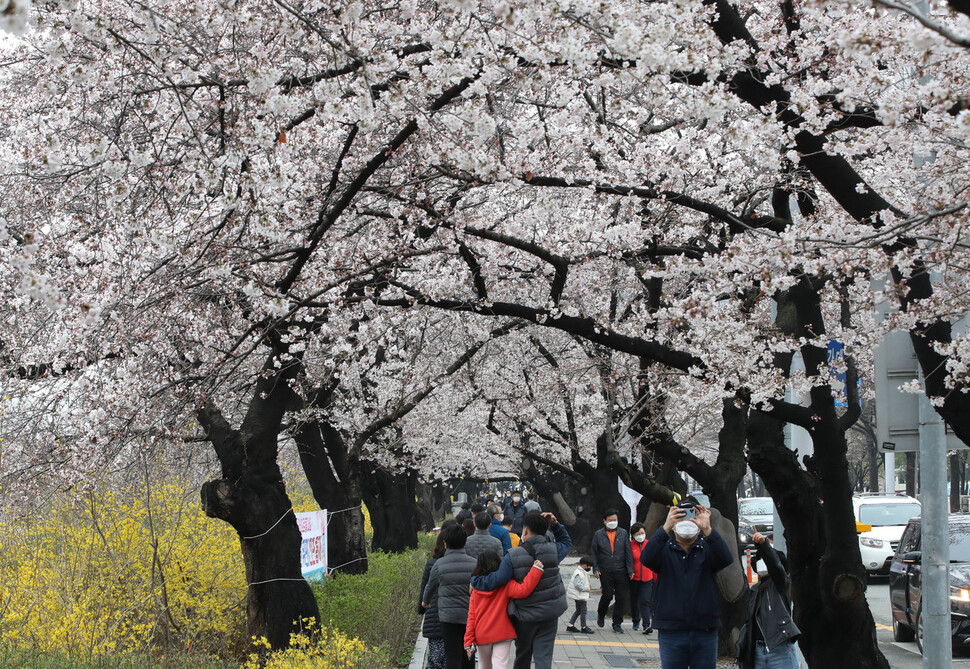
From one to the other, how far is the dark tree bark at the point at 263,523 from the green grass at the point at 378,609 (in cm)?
72

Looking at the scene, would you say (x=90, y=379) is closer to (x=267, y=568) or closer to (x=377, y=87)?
(x=267, y=568)

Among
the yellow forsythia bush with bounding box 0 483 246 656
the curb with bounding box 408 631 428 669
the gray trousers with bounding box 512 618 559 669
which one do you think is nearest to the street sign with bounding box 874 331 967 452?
the gray trousers with bounding box 512 618 559 669

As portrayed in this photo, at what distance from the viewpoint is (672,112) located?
1009 cm

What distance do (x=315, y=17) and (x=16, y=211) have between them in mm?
4516

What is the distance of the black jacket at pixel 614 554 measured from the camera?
610 inches

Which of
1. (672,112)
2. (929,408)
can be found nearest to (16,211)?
(672,112)

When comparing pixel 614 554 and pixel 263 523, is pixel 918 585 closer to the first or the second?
pixel 614 554

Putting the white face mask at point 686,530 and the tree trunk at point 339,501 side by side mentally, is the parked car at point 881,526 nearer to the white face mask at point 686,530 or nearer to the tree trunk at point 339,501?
the tree trunk at point 339,501

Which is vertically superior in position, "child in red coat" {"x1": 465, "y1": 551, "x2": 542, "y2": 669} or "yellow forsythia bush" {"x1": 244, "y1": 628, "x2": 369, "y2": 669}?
"child in red coat" {"x1": 465, "y1": 551, "x2": 542, "y2": 669}

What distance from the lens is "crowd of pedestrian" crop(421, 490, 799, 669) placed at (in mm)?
6609

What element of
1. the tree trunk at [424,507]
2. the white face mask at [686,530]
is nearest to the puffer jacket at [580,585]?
the white face mask at [686,530]

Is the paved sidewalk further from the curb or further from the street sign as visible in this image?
the street sign

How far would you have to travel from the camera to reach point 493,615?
26.5 feet

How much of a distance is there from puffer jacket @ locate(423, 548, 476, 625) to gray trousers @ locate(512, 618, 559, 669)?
1.84 ft
